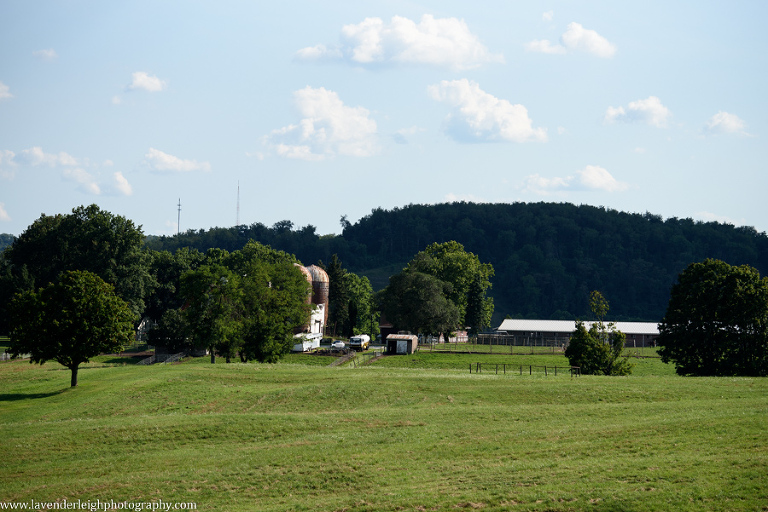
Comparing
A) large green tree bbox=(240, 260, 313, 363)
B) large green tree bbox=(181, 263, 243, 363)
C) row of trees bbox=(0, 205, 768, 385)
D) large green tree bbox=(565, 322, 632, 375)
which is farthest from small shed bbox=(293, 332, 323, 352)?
large green tree bbox=(565, 322, 632, 375)

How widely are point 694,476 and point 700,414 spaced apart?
10.7 m

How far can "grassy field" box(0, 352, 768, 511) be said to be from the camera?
A: 21.5 meters

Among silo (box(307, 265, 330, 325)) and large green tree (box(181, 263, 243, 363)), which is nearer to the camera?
large green tree (box(181, 263, 243, 363))

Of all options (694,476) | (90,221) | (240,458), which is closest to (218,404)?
(240,458)

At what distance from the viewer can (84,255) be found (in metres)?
96.8

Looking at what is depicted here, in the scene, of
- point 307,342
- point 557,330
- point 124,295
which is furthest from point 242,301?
point 557,330

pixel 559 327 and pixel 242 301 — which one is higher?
pixel 242 301

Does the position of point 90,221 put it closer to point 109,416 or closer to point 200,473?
point 109,416

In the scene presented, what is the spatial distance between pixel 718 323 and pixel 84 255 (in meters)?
78.5

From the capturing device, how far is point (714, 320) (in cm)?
5725

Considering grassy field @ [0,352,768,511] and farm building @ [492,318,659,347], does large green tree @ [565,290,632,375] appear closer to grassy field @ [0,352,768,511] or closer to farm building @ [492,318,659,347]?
grassy field @ [0,352,768,511]

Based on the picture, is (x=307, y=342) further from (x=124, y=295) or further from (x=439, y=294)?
(x=124, y=295)

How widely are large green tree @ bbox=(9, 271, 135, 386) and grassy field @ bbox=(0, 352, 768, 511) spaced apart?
3605 mm

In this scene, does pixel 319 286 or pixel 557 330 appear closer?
pixel 319 286
